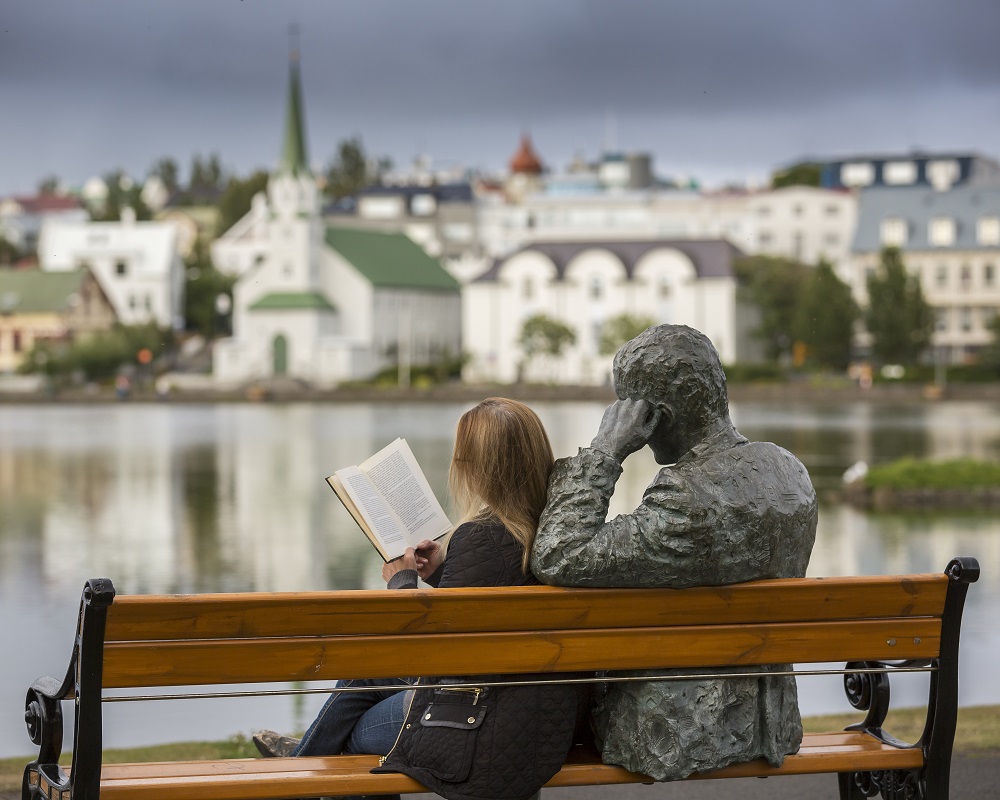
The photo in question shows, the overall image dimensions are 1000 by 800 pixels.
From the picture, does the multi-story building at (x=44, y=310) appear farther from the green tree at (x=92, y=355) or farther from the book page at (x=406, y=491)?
the book page at (x=406, y=491)

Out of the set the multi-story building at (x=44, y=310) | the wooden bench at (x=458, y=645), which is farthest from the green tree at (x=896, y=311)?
the wooden bench at (x=458, y=645)

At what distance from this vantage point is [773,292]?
8275 cm

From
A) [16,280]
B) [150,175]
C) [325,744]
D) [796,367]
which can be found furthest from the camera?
[150,175]

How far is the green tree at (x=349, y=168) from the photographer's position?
140 meters

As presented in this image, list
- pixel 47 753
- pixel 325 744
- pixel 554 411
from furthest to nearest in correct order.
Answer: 1. pixel 554 411
2. pixel 325 744
3. pixel 47 753

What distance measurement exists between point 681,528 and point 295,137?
99.9m

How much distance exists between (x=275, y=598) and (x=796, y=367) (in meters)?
73.1

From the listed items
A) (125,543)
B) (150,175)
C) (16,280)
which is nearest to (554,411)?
(125,543)

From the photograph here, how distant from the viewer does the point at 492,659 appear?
3.71 meters

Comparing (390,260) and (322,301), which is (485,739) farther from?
(390,260)

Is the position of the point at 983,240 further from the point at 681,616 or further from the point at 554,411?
the point at 681,616

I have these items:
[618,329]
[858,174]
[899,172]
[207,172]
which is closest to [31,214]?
[207,172]

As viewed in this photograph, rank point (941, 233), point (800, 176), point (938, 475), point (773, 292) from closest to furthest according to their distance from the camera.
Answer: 1. point (938, 475)
2. point (773, 292)
3. point (941, 233)
4. point (800, 176)

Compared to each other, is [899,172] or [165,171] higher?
[165,171]
